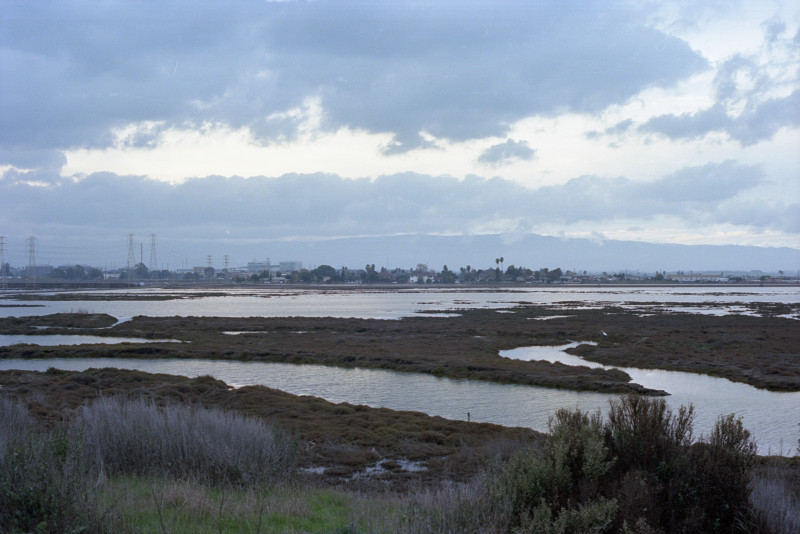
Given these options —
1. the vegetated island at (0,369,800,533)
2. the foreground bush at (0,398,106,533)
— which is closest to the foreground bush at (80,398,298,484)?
the vegetated island at (0,369,800,533)

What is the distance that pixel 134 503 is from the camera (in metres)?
6.89

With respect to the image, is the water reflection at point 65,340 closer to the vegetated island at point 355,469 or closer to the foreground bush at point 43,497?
the vegetated island at point 355,469

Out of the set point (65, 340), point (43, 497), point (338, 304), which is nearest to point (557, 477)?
point (43, 497)

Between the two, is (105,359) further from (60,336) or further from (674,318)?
(674,318)

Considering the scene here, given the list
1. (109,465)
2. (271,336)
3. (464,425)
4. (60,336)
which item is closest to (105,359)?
(271,336)

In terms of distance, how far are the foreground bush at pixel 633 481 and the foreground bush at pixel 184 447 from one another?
14.6 ft

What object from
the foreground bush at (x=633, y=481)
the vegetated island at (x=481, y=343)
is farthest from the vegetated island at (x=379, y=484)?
the vegetated island at (x=481, y=343)

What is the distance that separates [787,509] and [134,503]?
24.2ft

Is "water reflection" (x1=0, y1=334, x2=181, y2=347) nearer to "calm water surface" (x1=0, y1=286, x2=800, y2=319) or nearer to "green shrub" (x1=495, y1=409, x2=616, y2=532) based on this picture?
"calm water surface" (x1=0, y1=286, x2=800, y2=319)

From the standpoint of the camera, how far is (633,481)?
6246 millimetres

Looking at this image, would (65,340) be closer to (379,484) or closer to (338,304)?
(379,484)

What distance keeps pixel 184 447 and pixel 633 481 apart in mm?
7105

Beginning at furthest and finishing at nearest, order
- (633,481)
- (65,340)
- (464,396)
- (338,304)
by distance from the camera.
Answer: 1. (338,304)
2. (65,340)
3. (464,396)
4. (633,481)

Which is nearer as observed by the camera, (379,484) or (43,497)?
(43,497)
